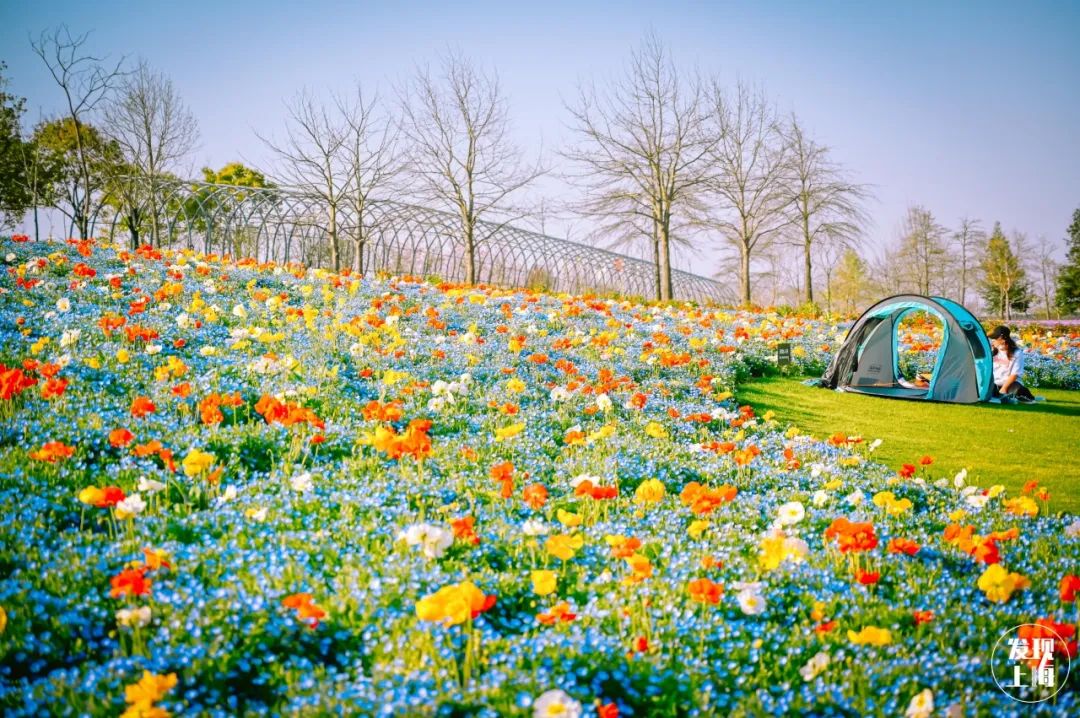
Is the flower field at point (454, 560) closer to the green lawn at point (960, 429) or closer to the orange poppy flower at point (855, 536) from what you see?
the orange poppy flower at point (855, 536)

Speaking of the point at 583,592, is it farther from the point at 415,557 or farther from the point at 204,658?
the point at 204,658

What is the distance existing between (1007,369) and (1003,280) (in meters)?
40.6

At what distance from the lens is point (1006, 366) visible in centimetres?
1106

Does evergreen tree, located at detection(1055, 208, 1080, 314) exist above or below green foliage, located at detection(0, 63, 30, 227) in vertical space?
below

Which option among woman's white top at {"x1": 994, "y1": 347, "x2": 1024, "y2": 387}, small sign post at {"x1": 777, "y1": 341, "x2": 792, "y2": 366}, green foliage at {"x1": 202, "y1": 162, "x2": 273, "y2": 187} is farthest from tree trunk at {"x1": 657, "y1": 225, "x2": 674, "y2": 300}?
green foliage at {"x1": 202, "y1": 162, "x2": 273, "y2": 187}

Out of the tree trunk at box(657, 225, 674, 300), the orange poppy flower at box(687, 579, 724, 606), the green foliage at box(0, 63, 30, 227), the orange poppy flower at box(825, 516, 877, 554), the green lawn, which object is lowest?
the green lawn

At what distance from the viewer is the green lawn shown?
672 cm

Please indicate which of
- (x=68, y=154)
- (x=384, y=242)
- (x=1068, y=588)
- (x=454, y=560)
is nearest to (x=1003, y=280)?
(x=384, y=242)

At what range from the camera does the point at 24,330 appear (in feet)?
21.5

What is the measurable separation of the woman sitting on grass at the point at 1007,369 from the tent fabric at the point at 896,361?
54 centimetres

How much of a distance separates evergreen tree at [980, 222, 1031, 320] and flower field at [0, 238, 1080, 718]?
46096mm

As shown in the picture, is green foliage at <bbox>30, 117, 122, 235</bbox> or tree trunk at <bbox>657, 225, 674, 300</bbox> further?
green foliage at <bbox>30, 117, 122, 235</bbox>

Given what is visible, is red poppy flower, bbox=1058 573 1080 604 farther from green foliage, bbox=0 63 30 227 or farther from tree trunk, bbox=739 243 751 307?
green foliage, bbox=0 63 30 227

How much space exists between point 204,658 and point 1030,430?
35.1ft
